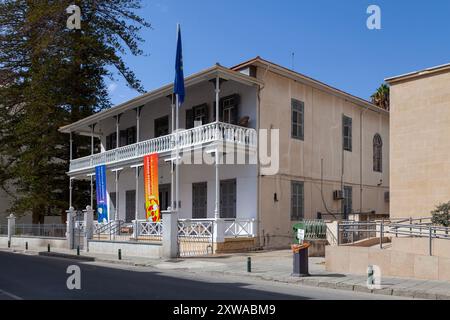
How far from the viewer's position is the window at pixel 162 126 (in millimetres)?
27609

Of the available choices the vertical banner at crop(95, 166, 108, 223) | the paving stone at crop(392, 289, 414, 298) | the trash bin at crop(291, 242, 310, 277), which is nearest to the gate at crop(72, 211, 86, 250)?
the vertical banner at crop(95, 166, 108, 223)

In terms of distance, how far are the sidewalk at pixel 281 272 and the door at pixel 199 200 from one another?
15.1 feet

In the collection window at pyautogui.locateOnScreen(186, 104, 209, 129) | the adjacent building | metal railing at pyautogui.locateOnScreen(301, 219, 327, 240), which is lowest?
metal railing at pyautogui.locateOnScreen(301, 219, 327, 240)

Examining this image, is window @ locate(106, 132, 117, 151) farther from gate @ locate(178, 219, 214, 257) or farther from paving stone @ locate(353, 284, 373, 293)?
paving stone @ locate(353, 284, 373, 293)

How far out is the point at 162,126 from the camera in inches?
1100

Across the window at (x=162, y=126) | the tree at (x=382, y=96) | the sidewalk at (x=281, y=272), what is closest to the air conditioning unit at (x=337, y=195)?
the sidewalk at (x=281, y=272)

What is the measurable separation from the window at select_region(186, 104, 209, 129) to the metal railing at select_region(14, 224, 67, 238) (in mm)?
9778

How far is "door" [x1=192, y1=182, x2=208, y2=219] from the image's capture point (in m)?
25.0

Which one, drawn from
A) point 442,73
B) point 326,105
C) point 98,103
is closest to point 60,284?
point 442,73

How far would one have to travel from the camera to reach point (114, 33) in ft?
124

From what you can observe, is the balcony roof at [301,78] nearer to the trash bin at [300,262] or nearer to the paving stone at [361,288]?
the trash bin at [300,262]

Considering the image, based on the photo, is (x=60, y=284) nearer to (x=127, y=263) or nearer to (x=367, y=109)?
(x=127, y=263)

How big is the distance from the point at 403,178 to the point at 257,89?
7.46 meters

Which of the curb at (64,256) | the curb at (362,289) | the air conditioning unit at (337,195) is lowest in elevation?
the curb at (64,256)
